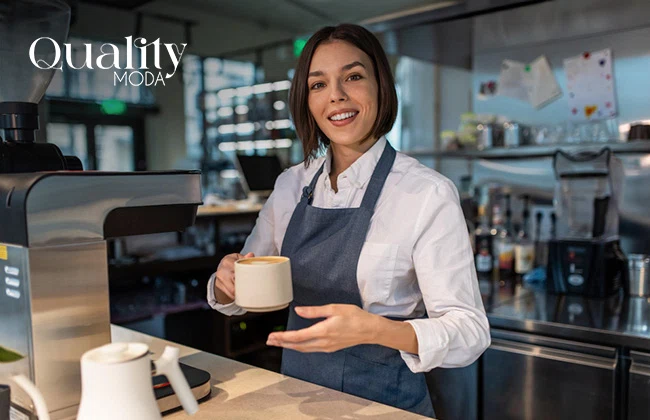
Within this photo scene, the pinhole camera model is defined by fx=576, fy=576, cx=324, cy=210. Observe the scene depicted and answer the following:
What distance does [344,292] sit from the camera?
1.37 metres

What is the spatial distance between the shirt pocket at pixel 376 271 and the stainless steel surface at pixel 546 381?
1.12 meters

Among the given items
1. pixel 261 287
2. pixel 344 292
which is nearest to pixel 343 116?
pixel 344 292

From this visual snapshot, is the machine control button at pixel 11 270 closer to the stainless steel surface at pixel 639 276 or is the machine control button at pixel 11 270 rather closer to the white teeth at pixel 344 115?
the white teeth at pixel 344 115

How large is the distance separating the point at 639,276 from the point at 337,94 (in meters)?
1.86

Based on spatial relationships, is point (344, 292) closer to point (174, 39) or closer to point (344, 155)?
point (344, 155)

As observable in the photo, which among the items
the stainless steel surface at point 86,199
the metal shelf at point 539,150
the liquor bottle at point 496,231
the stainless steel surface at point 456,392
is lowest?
the stainless steel surface at point 456,392

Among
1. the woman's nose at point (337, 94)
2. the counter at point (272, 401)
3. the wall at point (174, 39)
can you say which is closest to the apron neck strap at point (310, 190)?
the woman's nose at point (337, 94)

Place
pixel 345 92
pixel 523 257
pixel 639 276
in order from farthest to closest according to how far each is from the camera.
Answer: pixel 523 257
pixel 639 276
pixel 345 92

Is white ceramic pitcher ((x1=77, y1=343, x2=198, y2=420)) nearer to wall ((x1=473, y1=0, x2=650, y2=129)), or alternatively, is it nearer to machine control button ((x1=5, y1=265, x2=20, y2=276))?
machine control button ((x1=5, y1=265, x2=20, y2=276))

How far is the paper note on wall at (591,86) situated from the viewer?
3.03 meters

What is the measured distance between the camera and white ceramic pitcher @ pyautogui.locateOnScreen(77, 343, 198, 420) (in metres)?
0.74

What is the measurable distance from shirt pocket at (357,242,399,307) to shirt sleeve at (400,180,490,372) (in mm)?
66

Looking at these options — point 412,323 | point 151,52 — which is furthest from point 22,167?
point 151,52

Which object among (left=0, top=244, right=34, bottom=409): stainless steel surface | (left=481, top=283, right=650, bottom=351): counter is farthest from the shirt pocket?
(left=481, top=283, right=650, bottom=351): counter
